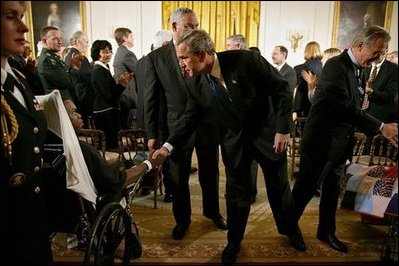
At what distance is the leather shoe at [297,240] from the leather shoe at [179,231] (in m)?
0.81

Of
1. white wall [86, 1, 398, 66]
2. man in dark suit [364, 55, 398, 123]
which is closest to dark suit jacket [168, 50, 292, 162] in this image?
man in dark suit [364, 55, 398, 123]

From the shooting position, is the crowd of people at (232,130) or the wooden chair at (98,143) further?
the wooden chair at (98,143)

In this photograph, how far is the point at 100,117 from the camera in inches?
173

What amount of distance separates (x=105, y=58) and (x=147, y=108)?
1868 mm

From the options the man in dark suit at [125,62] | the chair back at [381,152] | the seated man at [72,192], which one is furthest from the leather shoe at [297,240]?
the man in dark suit at [125,62]

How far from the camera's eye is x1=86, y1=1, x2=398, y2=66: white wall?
879 centimetres

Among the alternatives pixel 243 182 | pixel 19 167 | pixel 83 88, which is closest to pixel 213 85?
pixel 243 182

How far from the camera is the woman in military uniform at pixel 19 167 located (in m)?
1.38

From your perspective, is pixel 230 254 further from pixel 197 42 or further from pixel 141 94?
pixel 141 94

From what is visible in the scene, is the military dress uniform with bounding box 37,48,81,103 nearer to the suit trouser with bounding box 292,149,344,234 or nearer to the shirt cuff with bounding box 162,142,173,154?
the shirt cuff with bounding box 162,142,173,154

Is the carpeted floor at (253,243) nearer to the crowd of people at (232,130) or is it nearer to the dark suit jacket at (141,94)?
the crowd of people at (232,130)

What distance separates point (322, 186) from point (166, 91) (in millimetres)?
1327

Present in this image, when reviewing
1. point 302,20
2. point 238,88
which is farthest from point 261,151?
point 302,20

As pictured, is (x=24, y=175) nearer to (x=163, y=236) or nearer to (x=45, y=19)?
(x=163, y=236)
